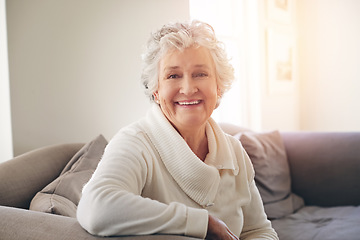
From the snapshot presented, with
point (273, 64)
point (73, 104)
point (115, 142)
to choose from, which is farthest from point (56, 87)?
point (273, 64)

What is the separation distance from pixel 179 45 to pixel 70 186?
2.01 ft

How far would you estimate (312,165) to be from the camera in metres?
2.51

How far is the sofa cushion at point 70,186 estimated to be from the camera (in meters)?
1.19

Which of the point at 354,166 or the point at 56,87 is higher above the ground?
the point at 56,87

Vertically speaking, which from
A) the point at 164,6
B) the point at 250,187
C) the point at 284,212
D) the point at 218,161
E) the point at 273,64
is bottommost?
the point at 284,212

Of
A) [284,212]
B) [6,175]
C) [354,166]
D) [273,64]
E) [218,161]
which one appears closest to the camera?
[218,161]

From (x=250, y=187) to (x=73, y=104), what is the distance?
1.14 m

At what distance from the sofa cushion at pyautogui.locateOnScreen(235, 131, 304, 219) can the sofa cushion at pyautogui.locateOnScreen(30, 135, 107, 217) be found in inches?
39.9

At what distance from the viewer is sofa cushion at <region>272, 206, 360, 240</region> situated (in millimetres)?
1970

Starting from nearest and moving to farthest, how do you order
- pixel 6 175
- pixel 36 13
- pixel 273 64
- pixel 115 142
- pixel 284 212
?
pixel 115 142 < pixel 6 175 < pixel 36 13 < pixel 284 212 < pixel 273 64

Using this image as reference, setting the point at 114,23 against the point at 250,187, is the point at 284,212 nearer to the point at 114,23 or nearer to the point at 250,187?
the point at 250,187

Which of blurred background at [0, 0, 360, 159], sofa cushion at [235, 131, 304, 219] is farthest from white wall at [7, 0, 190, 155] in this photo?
sofa cushion at [235, 131, 304, 219]

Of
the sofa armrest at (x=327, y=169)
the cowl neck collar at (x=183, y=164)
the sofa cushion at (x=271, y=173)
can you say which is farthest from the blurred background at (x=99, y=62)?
the sofa armrest at (x=327, y=169)

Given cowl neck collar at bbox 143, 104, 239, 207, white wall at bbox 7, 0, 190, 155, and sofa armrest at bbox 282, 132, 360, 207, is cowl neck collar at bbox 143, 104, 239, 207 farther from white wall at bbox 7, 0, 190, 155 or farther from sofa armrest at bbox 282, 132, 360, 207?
sofa armrest at bbox 282, 132, 360, 207
